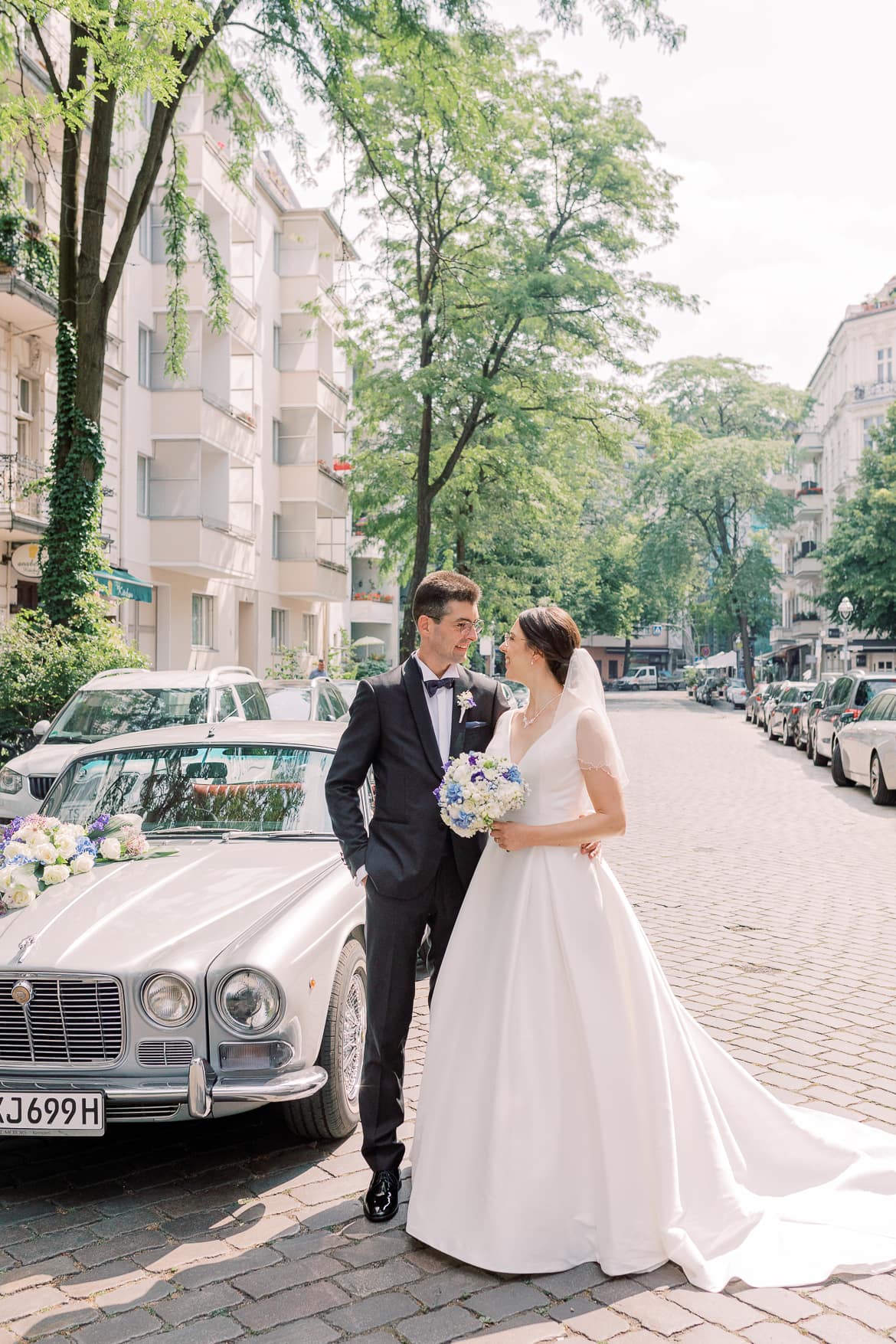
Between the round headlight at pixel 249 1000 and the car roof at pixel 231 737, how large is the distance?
1.90 m

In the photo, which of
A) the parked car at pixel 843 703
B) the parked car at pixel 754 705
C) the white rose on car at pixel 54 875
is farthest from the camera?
the parked car at pixel 754 705

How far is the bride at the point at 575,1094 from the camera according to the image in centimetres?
375

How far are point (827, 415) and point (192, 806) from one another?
76234 millimetres

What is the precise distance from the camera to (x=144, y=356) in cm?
3069

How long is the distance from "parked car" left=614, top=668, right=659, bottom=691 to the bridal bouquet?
95681mm

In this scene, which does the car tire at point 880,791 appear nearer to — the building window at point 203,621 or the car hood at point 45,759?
the car hood at point 45,759

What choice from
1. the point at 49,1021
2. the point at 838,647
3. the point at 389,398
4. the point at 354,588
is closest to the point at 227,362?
the point at 389,398

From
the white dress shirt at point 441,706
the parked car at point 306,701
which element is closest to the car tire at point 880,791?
the parked car at point 306,701

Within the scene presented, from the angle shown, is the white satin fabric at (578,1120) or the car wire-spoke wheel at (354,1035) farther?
the car wire-spoke wheel at (354,1035)

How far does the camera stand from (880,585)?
3716 cm

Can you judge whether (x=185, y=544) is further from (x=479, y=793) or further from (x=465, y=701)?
(x=479, y=793)

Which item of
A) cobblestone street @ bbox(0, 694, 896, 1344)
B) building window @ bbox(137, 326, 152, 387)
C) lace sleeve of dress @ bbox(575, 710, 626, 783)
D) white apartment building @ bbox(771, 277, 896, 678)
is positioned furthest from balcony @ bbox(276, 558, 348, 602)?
lace sleeve of dress @ bbox(575, 710, 626, 783)

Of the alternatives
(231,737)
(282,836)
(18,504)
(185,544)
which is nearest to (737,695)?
(185,544)

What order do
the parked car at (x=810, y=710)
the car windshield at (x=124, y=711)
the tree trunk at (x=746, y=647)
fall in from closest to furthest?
1. the car windshield at (x=124, y=711)
2. the parked car at (x=810, y=710)
3. the tree trunk at (x=746, y=647)
